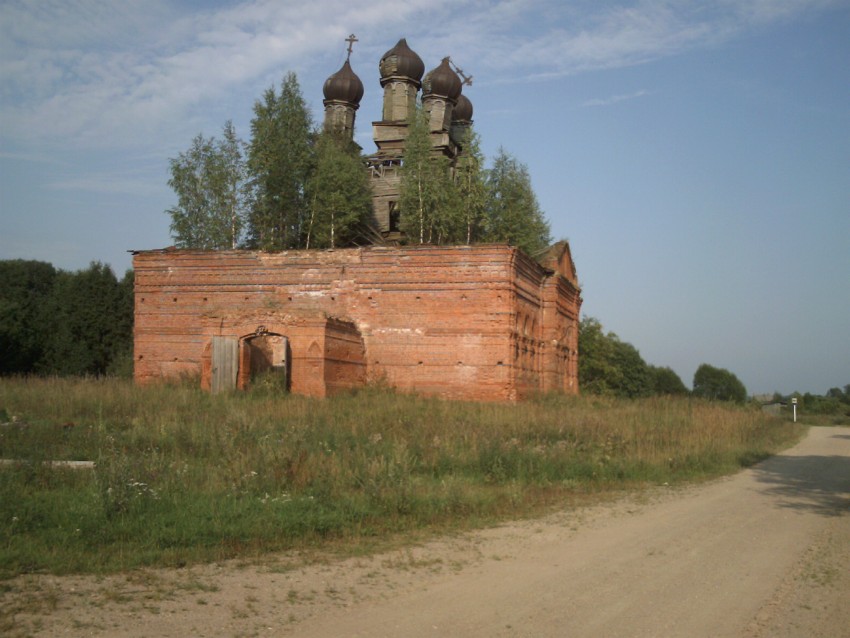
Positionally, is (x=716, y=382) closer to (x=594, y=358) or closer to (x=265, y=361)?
(x=594, y=358)

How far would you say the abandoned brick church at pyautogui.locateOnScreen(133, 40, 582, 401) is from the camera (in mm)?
22578

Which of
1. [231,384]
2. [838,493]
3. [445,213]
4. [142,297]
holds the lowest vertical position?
[838,493]

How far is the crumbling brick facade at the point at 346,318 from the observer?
22562 mm

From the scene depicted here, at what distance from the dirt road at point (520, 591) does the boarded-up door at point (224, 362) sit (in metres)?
15.1

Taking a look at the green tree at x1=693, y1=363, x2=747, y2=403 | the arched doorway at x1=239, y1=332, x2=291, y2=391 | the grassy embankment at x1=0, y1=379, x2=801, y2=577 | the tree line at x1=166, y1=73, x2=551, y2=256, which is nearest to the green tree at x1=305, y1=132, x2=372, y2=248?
the tree line at x1=166, y1=73, x2=551, y2=256

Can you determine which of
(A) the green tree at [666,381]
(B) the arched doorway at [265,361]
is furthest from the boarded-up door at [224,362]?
(A) the green tree at [666,381]

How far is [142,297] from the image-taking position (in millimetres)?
26734

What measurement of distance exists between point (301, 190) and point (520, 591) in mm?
28452

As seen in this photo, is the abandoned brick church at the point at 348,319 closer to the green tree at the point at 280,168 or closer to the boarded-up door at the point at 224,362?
the boarded-up door at the point at 224,362

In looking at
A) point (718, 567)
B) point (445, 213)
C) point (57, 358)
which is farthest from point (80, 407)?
point (57, 358)

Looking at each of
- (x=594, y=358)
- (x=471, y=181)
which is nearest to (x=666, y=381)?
(x=594, y=358)

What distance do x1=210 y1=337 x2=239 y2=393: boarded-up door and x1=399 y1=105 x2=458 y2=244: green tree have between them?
36.1ft

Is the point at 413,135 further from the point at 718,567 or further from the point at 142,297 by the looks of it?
the point at 718,567

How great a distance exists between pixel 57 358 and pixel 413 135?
22738mm
